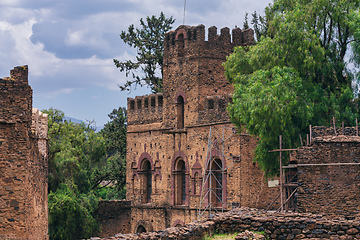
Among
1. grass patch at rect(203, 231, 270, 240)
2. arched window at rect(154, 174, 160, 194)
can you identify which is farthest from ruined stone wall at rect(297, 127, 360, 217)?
arched window at rect(154, 174, 160, 194)

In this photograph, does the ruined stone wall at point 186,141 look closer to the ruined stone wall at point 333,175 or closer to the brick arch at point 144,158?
the brick arch at point 144,158

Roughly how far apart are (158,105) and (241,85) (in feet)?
35.5

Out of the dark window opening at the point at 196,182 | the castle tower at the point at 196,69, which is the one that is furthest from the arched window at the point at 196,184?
the castle tower at the point at 196,69

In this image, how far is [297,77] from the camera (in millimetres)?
24438

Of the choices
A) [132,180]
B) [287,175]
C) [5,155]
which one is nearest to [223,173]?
[287,175]

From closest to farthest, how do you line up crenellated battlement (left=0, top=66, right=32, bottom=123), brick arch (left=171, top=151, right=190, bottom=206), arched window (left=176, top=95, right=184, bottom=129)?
1. crenellated battlement (left=0, top=66, right=32, bottom=123)
2. brick arch (left=171, top=151, right=190, bottom=206)
3. arched window (left=176, top=95, right=184, bottom=129)

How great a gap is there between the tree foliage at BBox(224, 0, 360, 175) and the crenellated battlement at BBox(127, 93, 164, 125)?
32.2 feet

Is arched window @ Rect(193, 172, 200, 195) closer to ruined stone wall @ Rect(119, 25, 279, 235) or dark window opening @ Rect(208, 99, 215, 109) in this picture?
ruined stone wall @ Rect(119, 25, 279, 235)

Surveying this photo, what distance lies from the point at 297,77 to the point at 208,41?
32.8ft

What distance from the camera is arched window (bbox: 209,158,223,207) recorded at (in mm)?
30938

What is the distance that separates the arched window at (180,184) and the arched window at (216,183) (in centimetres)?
285

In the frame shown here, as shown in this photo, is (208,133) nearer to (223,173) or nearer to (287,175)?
(223,173)

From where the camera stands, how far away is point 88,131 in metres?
37.9

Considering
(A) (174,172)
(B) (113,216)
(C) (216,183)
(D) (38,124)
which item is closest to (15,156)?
(D) (38,124)
